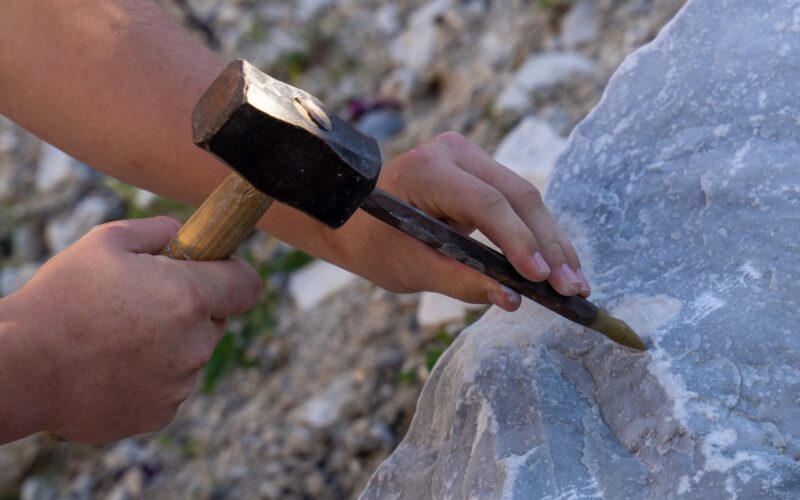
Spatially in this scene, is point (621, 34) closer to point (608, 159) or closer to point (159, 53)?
point (608, 159)

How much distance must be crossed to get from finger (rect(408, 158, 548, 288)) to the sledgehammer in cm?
3

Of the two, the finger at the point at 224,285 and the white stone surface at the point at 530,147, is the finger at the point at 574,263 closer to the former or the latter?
the finger at the point at 224,285

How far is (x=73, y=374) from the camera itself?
1.58m

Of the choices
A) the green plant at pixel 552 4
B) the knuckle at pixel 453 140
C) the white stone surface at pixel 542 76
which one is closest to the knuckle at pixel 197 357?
the knuckle at pixel 453 140

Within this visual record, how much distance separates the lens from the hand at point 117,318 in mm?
1554

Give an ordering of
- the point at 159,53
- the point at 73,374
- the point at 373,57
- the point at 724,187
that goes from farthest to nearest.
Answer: the point at 373,57 < the point at 159,53 < the point at 724,187 < the point at 73,374

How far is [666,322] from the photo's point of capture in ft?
5.57

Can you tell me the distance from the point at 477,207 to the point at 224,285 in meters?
0.42

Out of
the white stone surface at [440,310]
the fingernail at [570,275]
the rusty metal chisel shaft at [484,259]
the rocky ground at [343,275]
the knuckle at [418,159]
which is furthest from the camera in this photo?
the rocky ground at [343,275]

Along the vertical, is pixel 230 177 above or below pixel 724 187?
above

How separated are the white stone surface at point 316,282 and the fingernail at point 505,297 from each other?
157cm

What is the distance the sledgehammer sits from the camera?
1385 millimetres

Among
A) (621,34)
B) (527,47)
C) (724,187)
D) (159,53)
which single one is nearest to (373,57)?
(527,47)

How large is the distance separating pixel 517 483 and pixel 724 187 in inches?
25.4
